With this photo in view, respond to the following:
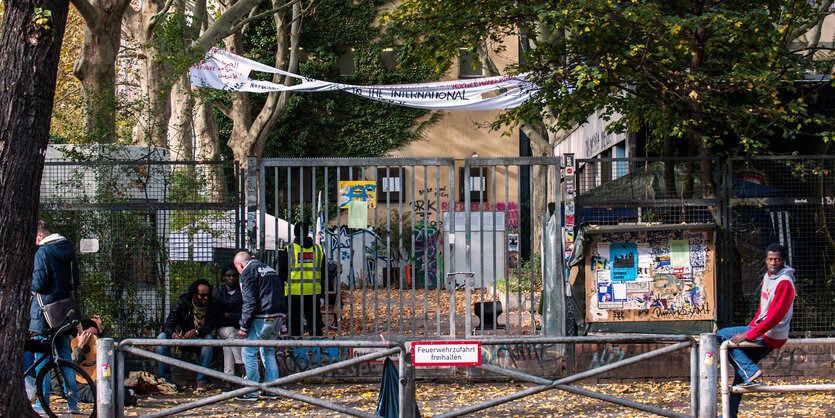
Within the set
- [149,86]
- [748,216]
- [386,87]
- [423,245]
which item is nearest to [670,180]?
[748,216]

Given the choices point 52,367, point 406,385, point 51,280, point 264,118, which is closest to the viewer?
point 406,385

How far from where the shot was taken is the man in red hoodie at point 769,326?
6.32 metres

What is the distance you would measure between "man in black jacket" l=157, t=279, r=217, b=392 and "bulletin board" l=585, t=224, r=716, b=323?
166 inches

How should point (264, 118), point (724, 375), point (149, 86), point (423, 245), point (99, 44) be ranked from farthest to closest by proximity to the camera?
point (264, 118) < point (149, 86) < point (99, 44) < point (423, 245) < point (724, 375)

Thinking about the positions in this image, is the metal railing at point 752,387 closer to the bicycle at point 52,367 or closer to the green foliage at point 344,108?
the bicycle at point 52,367

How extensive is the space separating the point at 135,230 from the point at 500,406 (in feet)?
14.8

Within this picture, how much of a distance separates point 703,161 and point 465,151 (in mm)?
16357

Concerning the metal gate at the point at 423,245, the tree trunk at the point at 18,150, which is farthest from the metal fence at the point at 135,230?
the tree trunk at the point at 18,150

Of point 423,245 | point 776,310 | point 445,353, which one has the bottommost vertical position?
point 445,353

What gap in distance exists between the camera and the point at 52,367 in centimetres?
730

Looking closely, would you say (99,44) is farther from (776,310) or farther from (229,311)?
(776,310)

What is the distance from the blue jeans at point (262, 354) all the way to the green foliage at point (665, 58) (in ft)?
13.6

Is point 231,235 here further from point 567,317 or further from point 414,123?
point 414,123

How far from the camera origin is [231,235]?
30.2 feet
